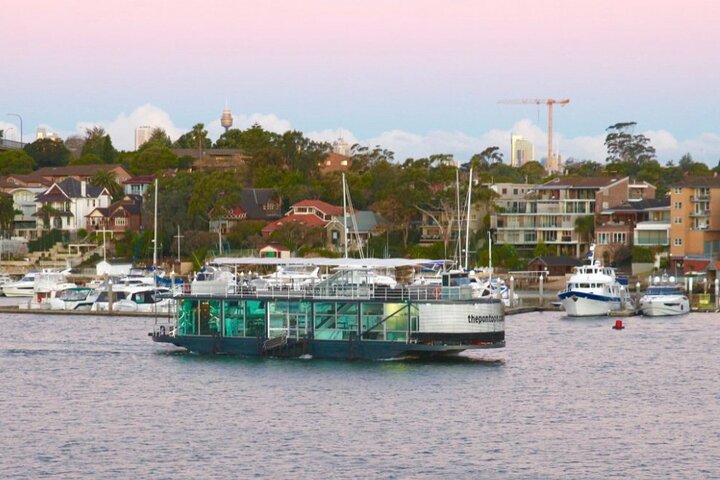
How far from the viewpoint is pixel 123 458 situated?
139 ft

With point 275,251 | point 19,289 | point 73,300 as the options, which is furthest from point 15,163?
point 73,300

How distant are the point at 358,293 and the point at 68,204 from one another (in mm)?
98663

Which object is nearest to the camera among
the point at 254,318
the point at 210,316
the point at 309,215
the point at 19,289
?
the point at 254,318

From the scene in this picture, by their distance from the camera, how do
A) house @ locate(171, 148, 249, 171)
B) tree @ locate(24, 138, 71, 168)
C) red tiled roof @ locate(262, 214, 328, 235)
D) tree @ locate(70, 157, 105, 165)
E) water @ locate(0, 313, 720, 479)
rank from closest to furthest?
water @ locate(0, 313, 720, 479) < red tiled roof @ locate(262, 214, 328, 235) < house @ locate(171, 148, 249, 171) < tree @ locate(70, 157, 105, 165) < tree @ locate(24, 138, 71, 168)

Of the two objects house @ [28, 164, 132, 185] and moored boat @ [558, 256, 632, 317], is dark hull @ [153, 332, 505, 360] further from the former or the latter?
house @ [28, 164, 132, 185]

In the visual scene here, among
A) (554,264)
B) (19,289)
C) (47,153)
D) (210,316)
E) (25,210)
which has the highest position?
(47,153)

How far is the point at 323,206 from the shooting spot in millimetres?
139625

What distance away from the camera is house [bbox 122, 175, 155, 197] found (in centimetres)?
15875

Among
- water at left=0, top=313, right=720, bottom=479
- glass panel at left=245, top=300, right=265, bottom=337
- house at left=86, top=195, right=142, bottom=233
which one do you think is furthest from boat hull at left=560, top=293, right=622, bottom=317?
house at left=86, top=195, right=142, bottom=233

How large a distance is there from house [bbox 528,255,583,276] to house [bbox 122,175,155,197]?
49.9m

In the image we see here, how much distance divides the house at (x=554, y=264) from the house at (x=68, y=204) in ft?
168

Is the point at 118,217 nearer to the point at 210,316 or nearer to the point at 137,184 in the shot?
the point at 137,184

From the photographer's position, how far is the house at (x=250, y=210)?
140500 millimetres

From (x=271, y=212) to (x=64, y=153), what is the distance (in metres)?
54.8
